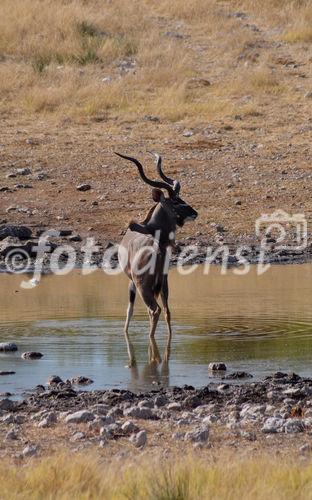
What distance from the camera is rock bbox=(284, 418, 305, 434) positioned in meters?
8.27

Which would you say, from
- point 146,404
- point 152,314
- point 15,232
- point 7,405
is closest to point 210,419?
point 146,404

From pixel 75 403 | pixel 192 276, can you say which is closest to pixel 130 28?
pixel 192 276

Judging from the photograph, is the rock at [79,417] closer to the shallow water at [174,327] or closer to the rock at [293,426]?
the rock at [293,426]

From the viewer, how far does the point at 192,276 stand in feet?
53.1

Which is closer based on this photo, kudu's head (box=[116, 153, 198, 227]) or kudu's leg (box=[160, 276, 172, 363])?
kudu's leg (box=[160, 276, 172, 363])

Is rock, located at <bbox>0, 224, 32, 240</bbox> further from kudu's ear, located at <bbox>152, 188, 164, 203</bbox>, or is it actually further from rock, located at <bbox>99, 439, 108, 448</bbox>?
rock, located at <bbox>99, 439, 108, 448</bbox>

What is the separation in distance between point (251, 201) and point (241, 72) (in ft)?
22.2

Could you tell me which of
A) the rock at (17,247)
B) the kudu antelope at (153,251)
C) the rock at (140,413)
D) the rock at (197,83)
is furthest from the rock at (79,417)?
the rock at (197,83)

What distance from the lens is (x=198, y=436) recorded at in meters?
8.04

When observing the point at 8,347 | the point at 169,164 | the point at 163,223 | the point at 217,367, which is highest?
the point at 169,164

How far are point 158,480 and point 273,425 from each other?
187cm

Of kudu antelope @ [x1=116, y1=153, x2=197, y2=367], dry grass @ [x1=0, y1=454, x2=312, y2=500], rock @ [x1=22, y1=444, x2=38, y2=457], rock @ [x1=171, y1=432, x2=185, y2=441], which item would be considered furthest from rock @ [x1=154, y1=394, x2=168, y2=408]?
kudu antelope @ [x1=116, y1=153, x2=197, y2=367]

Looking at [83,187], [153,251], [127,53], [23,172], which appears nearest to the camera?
[153,251]

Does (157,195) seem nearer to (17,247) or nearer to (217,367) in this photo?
(217,367)
